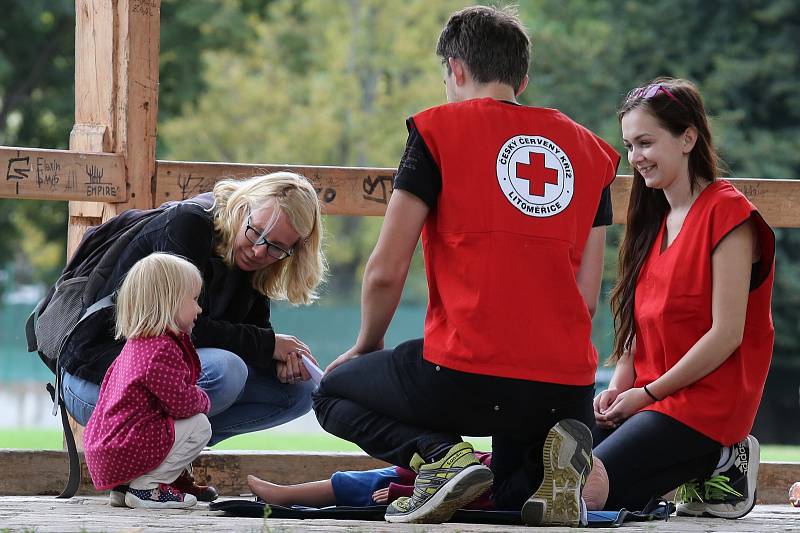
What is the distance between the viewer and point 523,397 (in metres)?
3.36

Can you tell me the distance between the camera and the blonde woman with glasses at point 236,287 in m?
3.97

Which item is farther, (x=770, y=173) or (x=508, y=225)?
(x=770, y=173)

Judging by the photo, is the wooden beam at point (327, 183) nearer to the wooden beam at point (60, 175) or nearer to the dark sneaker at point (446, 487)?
the wooden beam at point (60, 175)

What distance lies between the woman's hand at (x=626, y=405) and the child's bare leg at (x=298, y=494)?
0.89 metres

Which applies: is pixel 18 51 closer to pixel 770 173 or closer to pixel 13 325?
pixel 13 325

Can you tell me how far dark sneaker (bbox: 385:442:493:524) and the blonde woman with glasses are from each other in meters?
0.90

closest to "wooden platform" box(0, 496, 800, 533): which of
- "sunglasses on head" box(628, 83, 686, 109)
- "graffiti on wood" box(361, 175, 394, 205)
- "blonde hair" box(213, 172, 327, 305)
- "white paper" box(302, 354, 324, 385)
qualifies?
"white paper" box(302, 354, 324, 385)

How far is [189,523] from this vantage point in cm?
323

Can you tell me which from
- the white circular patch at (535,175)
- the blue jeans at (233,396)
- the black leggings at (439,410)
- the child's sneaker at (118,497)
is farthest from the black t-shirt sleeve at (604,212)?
the child's sneaker at (118,497)

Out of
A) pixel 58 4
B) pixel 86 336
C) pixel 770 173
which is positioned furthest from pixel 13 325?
pixel 86 336

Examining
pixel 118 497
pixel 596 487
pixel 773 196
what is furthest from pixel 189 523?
Result: pixel 773 196

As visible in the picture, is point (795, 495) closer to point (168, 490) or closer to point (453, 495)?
point (453, 495)

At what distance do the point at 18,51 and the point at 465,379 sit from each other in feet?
52.9

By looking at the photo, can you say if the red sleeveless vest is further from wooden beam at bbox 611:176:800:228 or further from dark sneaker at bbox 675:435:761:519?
wooden beam at bbox 611:176:800:228
